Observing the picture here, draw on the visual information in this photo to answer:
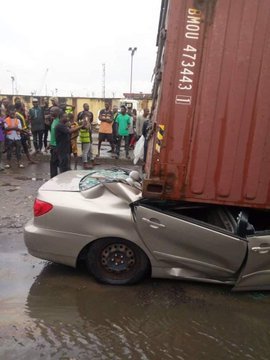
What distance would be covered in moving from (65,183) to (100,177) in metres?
0.45

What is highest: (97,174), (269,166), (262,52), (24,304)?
(262,52)

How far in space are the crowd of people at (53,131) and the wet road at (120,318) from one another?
407 cm

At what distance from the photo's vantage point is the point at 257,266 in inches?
164

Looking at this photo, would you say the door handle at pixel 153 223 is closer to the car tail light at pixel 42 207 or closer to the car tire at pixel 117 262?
the car tire at pixel 117 262

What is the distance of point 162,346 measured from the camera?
136 inches

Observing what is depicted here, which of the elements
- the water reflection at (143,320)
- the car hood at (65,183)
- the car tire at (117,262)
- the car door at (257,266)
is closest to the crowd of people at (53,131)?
the car hood at (65,183)

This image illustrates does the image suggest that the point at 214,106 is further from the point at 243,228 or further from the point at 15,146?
the point at 15,146

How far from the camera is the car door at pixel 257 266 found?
160 inches

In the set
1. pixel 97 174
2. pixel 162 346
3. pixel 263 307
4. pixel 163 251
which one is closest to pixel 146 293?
pixel 163 251

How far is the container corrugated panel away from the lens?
3.90 meters

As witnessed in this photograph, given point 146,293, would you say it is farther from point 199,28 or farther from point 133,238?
point 199,28

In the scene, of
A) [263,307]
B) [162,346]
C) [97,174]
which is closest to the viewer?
[162,346]

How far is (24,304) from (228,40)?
10.7ft

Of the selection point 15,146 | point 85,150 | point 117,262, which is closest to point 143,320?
point 117,262
